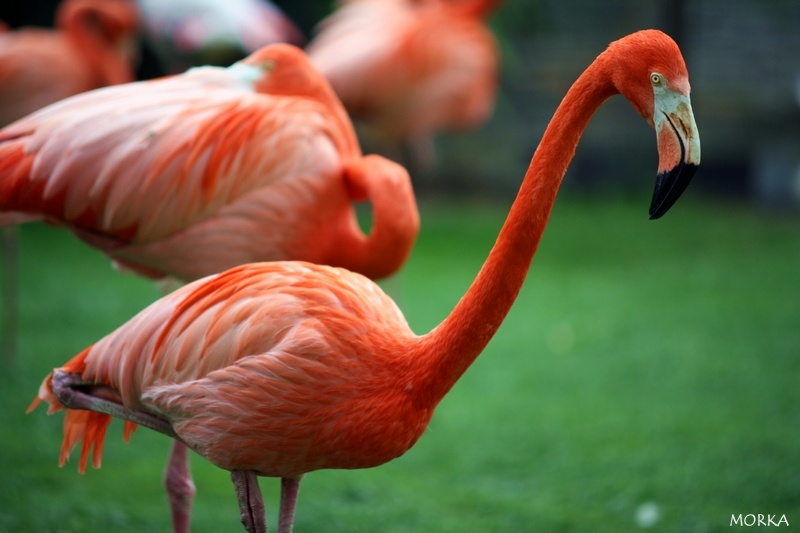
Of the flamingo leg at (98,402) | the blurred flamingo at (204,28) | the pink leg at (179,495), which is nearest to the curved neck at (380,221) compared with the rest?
the pink leg at (179,495)

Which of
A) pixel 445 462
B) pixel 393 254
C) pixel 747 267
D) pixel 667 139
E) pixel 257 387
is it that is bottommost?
pixel 747 267

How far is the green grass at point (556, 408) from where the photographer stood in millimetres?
3688

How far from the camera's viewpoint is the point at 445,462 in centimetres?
424

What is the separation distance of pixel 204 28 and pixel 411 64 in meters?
1.69

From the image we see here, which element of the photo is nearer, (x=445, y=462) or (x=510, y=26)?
(x=445, y=462)

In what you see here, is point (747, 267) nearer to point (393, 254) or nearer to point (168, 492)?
point (393, 254)

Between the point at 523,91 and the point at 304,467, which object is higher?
the point at 304,467

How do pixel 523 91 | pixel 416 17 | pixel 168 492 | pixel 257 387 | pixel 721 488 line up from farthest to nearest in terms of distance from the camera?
pixel 523 91 < pixel 416 17 < pixel 721 488 < pixel 168 492 < pixel 257 387

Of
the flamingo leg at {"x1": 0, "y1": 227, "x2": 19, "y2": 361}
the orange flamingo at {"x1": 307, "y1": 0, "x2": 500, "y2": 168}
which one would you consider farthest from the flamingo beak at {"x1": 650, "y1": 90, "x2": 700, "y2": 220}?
the orange flamingo at {"x1": 307, "y1": 0, "x2": 500, "y2": 168}

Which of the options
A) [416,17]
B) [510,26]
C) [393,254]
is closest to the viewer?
[393,254]

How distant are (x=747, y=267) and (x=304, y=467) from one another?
525cm

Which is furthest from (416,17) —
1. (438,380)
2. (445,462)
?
(438,380)

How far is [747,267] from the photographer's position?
6883mm

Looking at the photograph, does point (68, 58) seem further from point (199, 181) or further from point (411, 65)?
point (199, 181)
